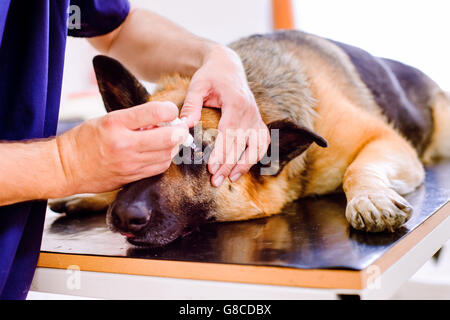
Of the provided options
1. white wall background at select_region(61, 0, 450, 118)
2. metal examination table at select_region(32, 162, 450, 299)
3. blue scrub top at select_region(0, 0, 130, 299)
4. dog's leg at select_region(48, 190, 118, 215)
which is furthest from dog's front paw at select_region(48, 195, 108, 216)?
white wall background at select_region(61, 0, 450, 118)

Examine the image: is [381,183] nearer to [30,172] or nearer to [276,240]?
[276,240]

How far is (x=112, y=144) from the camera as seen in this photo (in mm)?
705

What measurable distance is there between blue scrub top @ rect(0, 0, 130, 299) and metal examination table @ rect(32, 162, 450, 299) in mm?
43

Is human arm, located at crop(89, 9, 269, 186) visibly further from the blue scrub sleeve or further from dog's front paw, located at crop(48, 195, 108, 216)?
dog's front paw, located at crop(48, 195, 108, 216)

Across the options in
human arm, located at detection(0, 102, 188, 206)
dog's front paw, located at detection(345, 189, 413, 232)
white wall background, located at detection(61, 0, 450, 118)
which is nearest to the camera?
human arm, located at detection(0, 102, 188, 206)

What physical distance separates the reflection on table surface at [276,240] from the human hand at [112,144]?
0.51 feet

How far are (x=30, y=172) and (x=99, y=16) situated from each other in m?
0.74

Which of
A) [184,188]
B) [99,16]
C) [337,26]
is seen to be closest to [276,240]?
[184,188]

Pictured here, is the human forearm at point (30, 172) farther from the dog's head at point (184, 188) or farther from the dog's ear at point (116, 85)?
the dog's ear at point (116, 85)

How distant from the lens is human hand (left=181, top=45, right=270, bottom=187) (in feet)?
3.40

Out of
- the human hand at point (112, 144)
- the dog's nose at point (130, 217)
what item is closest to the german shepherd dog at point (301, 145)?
the dog's nose at point (130, 217)

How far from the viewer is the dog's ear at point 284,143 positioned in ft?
3.58
